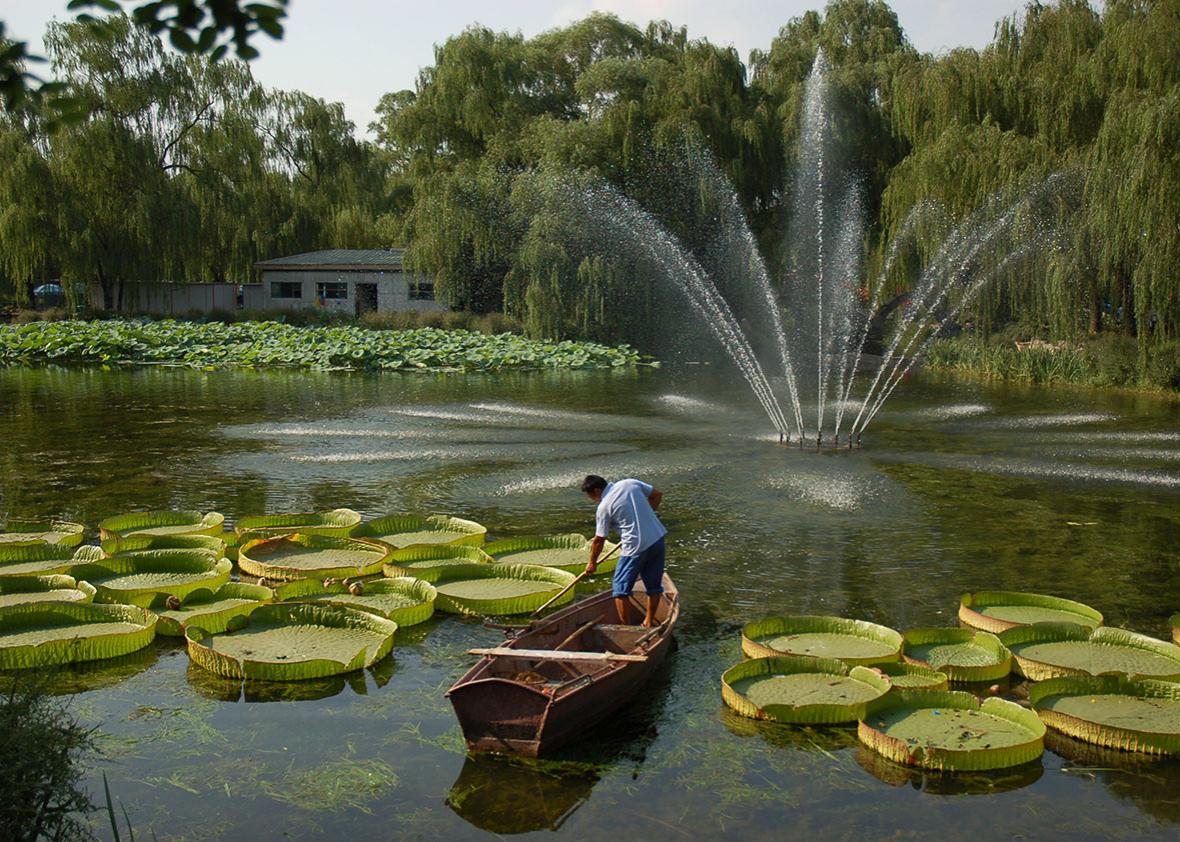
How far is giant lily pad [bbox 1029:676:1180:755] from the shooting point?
702 cm

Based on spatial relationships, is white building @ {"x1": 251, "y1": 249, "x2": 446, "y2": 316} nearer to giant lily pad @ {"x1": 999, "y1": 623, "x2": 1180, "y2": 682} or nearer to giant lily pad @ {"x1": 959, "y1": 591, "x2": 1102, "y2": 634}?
giant lily pad @ {"x1": 959, "y1": 591, "x2": 1102, "y2": 634}

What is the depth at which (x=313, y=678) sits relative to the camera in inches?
327

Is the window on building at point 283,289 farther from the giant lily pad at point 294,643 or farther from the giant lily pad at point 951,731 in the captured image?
the giant lily pad at point 951,731

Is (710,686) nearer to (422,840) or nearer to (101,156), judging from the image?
(422,840)

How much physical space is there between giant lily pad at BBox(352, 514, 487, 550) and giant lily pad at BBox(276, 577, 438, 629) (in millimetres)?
1620

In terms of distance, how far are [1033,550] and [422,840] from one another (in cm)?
819

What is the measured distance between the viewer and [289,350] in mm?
35781

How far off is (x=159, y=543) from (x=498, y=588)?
3.43 metres

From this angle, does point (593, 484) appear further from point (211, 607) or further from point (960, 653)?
point (211, 607)

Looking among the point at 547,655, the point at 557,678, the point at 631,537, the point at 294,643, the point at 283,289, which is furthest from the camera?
the point at 283,289

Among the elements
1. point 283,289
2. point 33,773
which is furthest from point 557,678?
point 283,289

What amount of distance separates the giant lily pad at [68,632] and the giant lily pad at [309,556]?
1631 mm

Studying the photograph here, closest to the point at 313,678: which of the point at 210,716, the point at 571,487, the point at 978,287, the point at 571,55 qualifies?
the point at 210,716

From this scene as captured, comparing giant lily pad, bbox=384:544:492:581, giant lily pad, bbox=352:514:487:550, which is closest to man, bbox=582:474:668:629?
giant lily pad, bbox=384:544:492:581
